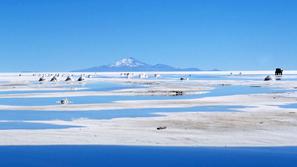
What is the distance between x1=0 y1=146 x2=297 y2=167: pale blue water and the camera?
1202cm

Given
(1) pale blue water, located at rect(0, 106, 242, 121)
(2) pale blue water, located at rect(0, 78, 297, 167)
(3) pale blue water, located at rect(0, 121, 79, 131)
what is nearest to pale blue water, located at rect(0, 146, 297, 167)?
(2) pale blue water, located at rect(0, 78, 297, 167)

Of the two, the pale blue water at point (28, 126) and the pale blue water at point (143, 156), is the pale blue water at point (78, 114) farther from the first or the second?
the pale blue water at point (143, 156)

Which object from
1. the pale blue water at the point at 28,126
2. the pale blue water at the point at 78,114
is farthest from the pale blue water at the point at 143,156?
the pale blue water at the point at 78,114

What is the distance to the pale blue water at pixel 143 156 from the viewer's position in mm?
12023

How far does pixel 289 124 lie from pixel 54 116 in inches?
370

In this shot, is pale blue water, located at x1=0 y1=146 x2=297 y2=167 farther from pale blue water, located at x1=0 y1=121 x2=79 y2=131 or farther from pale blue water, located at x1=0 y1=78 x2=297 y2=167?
pale blue water, located at x1=0 y1=121 x2=79 y2=131

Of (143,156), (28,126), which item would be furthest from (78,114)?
(143,156)

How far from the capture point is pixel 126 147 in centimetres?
1416

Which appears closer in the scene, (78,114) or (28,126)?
(28,126)

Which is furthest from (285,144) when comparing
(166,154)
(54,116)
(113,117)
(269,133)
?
(54,116)

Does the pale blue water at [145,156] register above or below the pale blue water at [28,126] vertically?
below

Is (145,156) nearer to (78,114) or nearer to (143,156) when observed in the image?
(143,156)

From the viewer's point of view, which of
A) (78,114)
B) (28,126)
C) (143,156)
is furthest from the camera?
(78,114)

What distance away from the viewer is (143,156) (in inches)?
510
